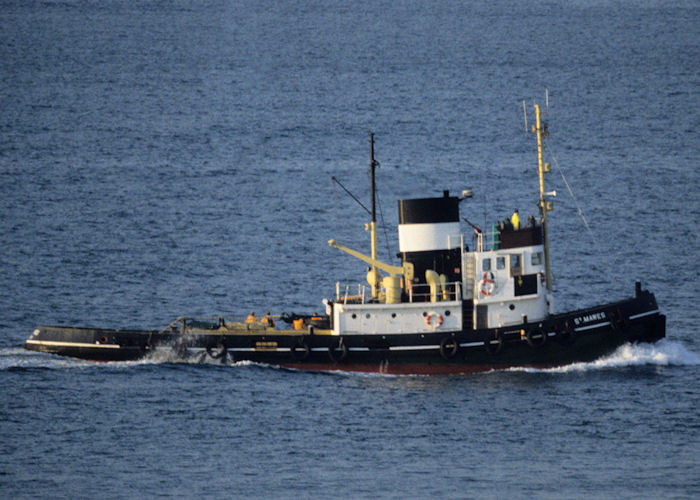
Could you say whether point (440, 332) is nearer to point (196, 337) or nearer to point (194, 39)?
point (196, 337)

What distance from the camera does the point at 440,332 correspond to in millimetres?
57062

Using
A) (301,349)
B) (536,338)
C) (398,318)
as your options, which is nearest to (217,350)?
(301,349)

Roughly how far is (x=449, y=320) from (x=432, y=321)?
0.63 metres

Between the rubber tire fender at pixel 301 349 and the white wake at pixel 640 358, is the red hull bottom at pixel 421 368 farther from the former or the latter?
the rubber tire fender at pixel 301 349

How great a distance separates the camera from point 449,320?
57.4 meters

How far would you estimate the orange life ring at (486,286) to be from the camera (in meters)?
57.3

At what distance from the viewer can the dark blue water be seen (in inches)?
1966

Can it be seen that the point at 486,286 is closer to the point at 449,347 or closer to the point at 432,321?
the point at 432,321

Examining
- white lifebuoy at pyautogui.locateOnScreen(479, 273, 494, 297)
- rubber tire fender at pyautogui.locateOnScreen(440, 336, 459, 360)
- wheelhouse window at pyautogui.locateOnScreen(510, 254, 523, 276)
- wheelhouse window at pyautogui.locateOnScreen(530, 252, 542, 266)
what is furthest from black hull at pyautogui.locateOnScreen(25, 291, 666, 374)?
wheelhouse window at pyautogui.locateOnScreen(530, 252, 542, 266)

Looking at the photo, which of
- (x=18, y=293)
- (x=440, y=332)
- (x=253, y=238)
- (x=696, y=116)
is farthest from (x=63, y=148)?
(x=440, y=332)

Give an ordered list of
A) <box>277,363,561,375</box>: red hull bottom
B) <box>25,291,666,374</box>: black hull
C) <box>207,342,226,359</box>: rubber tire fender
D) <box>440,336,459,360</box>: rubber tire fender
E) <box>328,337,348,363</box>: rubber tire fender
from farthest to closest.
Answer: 1. <box>207,342,226,359</box>: rubber tire fender
2. <box>328,337,348,363</box>: rubber tire fender
3. <box>277,363,561,375</box>: red hull bottom
4. <box>25,291,666,374</box>: black hull
5. <box>440,336,459,360</box>: rubber tire fender

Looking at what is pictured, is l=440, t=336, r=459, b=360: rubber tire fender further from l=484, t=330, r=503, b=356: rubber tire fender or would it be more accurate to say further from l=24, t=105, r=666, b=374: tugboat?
l=484, t=330, r=503, b=356: rubber tire fender

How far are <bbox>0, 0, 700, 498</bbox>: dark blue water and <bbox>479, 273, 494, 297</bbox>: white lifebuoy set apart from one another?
2955 mm

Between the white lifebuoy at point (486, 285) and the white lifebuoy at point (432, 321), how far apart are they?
180 cm
